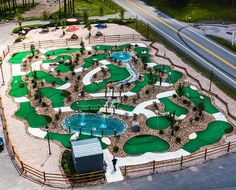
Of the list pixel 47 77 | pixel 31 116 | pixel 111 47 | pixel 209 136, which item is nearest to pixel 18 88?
pixel 47 77

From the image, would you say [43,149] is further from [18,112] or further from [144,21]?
[144,21]

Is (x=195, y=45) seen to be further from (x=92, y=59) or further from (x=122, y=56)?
(x=92, y=59)

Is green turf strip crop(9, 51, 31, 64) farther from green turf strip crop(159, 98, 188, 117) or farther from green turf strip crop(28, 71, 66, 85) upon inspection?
green turf strip crop(159, 98, 188, 117)

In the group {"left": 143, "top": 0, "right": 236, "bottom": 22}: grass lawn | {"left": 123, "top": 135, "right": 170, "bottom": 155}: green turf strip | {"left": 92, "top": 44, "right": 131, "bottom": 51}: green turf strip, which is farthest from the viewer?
{"left": 143, "top": 0, "right": 236, "bottom": 22}: grass lawn

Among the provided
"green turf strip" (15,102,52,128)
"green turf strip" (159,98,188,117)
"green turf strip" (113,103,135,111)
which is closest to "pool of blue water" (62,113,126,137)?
"green turf strip" (15,102,52,128)

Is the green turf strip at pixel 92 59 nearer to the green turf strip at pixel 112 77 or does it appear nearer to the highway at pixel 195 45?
the green turf strip at pixel 112 77

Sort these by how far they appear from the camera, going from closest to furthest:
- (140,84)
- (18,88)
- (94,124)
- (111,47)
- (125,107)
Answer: (94,124), (125,107), (18,88), (140,84), (111,47)

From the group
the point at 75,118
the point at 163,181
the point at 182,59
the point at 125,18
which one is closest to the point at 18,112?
the point at 75,118
